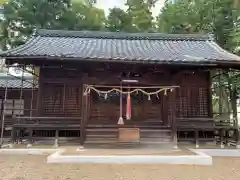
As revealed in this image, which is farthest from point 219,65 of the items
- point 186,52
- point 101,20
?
point 101,20

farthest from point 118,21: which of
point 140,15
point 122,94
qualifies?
point 122,94

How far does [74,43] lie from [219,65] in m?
7.51

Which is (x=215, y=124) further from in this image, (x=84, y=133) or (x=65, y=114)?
(x=65, y=114)

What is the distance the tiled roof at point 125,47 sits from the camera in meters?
9.46

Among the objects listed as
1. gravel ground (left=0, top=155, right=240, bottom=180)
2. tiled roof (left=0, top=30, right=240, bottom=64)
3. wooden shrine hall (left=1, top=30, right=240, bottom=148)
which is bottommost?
gravel ground (left=0, top=155, right=240, bottom=180)

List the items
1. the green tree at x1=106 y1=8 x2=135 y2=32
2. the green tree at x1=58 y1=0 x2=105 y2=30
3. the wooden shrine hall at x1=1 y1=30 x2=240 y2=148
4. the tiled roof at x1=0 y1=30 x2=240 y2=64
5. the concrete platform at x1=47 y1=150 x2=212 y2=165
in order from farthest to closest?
the green tree at x1=106 y1=8 x2=135 y2=32
the green tree at x1=58 y1=0 x2=105 y2=30
the wooden shrine hall at x1=1 y1=30 x2=240 y2=148
the tiled roof at x1=0 y1=30 x2=240 y2=64
the concrete platform at x1=47 y1=150 x2=212 y2=165

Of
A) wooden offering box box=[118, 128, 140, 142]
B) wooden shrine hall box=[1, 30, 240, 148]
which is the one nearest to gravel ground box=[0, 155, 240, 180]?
wooden offering box box=[118, 128, 140, 142]

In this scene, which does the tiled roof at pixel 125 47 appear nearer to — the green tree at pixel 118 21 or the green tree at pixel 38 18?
the green tree at pixel 38 18

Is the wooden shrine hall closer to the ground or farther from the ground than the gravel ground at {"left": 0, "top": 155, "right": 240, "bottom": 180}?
farther from the ground

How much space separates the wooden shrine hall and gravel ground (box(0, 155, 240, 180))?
8.43ft

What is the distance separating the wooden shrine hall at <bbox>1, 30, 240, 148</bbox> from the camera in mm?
9625

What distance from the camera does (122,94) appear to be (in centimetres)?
1079

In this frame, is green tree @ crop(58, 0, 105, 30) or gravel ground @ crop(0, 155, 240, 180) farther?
green tree @ crop(58, 0, 105, 30)

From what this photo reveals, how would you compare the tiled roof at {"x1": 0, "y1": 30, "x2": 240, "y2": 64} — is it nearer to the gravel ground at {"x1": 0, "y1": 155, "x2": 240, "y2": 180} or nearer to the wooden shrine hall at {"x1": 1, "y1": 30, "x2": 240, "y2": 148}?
the wooden shrine hall at {"x1": 1, "y1": 30, "x2": 240, "y2": 148}
